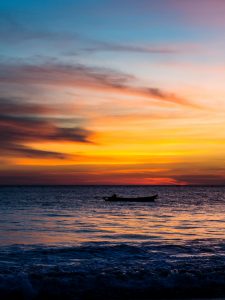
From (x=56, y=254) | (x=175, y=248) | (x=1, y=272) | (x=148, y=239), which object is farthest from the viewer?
(x=148, y=239)

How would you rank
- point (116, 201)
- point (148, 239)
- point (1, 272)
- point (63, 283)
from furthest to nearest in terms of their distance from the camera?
point (116, 201) < point (148, 239) < point (1, 272) < point (63, 283)

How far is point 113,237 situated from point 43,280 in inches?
626

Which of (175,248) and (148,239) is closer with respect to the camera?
(175,248)

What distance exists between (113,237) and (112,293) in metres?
16.5

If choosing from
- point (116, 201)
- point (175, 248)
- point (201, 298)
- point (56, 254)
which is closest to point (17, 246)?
point (56, 254)

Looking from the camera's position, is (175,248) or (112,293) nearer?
(112,293)

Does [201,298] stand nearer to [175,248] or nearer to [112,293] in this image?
[112,293]

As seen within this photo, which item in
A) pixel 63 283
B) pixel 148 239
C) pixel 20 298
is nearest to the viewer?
pixel 20 298

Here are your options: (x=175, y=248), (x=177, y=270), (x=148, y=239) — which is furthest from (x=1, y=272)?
(x=148, y=239)

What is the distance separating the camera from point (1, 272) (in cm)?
1597

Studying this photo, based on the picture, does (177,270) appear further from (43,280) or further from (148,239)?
(148,239)

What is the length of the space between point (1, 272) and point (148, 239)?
14678mm

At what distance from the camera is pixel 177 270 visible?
16391 mm

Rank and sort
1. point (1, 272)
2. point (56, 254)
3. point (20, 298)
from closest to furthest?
1. point (20, 298)
2. point (1, 272)
3. point (56, 254)
